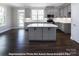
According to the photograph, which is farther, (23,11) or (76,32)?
(23,11)

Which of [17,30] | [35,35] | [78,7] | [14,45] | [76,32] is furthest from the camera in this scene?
[35,35]

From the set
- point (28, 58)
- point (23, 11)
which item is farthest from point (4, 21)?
point (28, 58)

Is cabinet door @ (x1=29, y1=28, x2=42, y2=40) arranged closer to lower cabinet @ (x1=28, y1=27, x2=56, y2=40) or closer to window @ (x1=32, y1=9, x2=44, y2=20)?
lower cabinet @ (x1=28, y1=27, x2=56, y2=40)

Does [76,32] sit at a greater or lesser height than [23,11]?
lesser

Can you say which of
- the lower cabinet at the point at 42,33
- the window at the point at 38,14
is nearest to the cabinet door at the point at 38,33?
the lower cabinet at the point at 42,33

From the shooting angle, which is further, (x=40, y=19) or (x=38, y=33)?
(x=38, y=33)

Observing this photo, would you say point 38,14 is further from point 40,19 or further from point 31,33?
point 31,33

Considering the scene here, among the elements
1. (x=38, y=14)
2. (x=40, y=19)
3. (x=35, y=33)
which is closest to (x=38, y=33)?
(x=35, y=33)

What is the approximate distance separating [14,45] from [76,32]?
97 cm

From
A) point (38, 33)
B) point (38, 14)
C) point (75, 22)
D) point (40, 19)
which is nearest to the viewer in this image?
Answer: point (75, 22)

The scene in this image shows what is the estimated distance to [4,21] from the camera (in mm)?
1735

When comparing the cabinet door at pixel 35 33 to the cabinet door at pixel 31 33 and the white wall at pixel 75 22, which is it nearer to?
the cabinet door at pixel 31 33

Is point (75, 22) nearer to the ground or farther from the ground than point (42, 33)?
farther from the ground

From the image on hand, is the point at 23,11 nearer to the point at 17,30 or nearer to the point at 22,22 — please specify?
the point at 22,22
